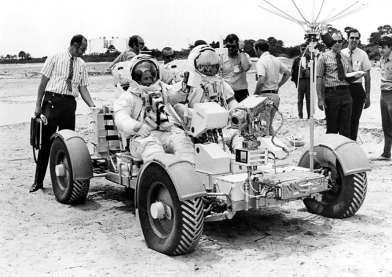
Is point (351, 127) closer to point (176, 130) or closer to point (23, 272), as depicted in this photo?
point (176, 130)

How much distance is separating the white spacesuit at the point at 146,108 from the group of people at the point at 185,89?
1 centimetres

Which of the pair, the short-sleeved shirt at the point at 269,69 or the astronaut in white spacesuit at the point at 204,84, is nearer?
the astronaut in white spacesuit at the point at 204,84

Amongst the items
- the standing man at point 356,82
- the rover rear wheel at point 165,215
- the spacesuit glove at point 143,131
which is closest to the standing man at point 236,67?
the standing man at point 356,82

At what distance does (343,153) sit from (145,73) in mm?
2517

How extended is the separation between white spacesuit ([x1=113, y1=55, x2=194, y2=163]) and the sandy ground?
3.44 feet

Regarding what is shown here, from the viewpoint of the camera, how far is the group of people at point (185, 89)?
6977 millimetres

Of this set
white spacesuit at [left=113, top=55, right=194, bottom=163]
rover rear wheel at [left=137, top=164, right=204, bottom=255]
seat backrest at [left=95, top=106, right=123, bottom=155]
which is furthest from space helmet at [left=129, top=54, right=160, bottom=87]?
rover rear wheel at [left=137, top=164, right=204, bottom=255]

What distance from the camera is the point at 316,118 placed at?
49.5 feet

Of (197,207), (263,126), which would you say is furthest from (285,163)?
(197,207)

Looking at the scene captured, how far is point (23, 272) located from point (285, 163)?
9.66 feet

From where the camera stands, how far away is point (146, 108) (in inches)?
285

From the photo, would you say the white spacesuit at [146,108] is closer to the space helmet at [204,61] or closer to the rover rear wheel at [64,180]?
the space helmet at [204,61]

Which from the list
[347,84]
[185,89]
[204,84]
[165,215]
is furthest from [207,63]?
[347,84]

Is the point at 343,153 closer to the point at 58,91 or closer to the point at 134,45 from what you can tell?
the point at 58,91
